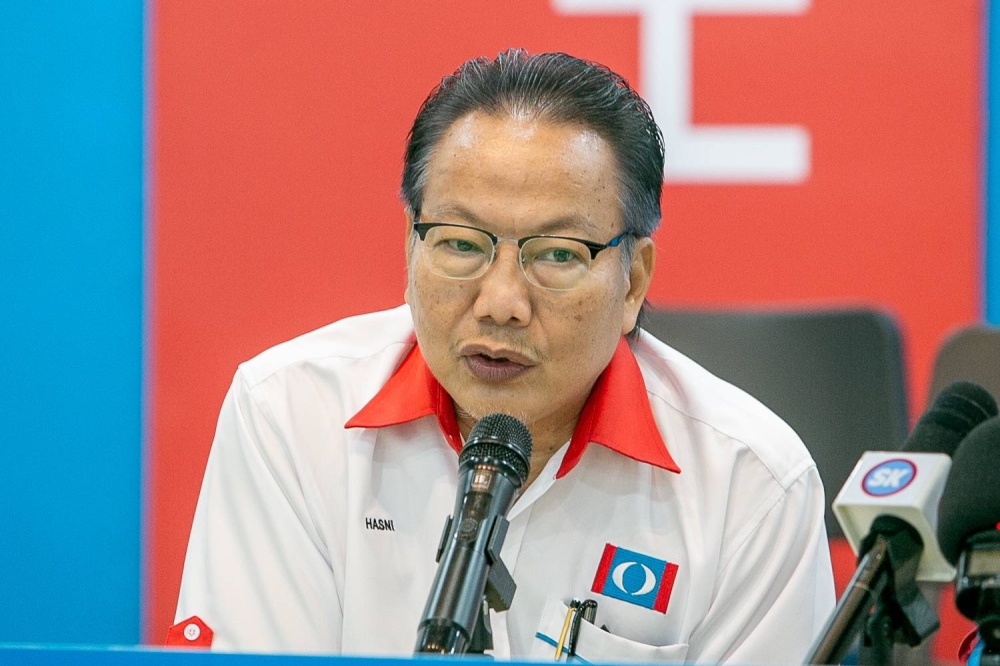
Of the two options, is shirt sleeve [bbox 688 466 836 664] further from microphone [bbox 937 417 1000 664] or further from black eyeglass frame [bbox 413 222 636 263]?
microphone [bbox 937 417 1000 664]

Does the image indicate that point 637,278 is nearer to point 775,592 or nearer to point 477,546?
point 775,592

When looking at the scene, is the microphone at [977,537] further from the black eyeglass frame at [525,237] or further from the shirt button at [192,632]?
the shirt button at [192,632]

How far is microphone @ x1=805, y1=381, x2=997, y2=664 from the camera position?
1.08 meters

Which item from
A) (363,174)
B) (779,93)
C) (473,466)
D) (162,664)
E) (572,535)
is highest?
(779,93)

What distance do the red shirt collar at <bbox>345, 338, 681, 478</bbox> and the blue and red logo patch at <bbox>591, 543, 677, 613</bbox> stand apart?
0.14 metres

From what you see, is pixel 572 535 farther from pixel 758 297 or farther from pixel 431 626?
pixel 758 297

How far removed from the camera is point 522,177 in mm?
1773

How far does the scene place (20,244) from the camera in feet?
12.0

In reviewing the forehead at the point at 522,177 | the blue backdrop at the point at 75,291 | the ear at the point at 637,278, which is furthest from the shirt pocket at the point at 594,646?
the blue backdrop at the point at 75,291

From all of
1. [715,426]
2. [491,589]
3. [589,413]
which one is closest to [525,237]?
[589,413]

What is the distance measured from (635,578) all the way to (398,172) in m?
2.01

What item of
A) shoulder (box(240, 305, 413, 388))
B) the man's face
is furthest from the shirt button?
the man's face

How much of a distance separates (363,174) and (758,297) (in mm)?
1159

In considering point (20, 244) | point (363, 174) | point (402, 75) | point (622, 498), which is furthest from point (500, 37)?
point (622, 498)
